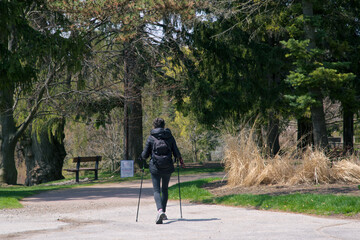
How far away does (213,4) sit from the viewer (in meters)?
20.5

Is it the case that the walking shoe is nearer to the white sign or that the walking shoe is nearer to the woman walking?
the woman walking

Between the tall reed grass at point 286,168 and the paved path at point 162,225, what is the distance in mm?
2494

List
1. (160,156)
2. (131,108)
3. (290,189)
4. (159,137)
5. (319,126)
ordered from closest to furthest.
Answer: (160,156) < (159,137) < (290,189) < (319,126) < (131,108)

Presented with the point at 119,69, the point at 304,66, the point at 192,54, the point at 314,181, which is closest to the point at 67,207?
the point at 314,181

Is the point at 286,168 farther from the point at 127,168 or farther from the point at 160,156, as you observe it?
the point at 127,168

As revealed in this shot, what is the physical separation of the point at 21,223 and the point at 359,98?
17.3 m

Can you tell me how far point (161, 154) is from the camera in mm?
8617

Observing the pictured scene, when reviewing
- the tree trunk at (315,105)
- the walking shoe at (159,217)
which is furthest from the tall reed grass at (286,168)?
the walking shoe at (159,217)

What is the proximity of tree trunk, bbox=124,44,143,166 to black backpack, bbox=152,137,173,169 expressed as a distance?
10.8m

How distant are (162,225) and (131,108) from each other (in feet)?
47.2

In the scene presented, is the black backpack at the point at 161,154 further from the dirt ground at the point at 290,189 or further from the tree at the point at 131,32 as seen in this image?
the tree at the point at 131,32

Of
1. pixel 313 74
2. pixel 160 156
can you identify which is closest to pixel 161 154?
pixel 160 156

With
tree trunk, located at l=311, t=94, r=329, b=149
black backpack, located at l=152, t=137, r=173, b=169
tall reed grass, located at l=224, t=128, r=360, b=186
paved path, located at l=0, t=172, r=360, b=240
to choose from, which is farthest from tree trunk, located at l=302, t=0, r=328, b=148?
black backpack, located at l=152, t=137, r=173, b=169

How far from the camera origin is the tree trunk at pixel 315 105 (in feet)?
49.3
